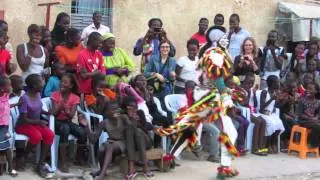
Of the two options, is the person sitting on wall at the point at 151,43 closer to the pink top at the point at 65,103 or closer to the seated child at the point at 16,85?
the pink top at the point at 65,103

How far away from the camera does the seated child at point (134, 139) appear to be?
23.5 feet

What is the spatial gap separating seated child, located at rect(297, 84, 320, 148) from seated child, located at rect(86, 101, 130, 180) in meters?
3.43

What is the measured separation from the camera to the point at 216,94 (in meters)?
7.41

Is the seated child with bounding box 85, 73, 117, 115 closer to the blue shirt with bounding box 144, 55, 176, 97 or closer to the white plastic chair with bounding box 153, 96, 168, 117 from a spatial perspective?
the white plastic chair with bounding box 153, 96, 168, 117

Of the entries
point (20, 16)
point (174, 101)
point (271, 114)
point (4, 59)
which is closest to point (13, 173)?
point (4, 59)

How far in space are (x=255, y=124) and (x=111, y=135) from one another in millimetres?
2872

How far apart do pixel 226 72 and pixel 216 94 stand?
11.6 inches

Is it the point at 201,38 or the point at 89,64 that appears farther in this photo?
the point at 201,38

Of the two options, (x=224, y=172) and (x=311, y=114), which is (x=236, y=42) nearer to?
(x=311, y=114)

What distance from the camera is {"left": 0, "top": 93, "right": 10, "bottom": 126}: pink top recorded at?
22.4 ft

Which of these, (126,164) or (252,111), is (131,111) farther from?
(252,111)

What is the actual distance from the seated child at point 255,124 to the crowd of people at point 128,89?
15mm

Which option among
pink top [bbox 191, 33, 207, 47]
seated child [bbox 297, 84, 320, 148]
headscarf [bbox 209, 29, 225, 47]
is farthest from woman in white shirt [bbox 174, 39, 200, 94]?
seated child [bbox 297, 84, 320, 148]

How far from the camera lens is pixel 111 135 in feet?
23.7
